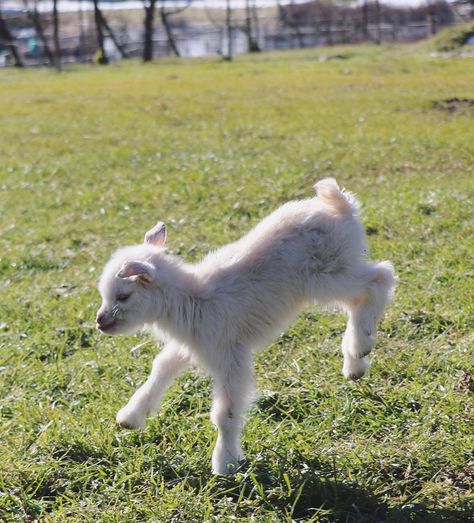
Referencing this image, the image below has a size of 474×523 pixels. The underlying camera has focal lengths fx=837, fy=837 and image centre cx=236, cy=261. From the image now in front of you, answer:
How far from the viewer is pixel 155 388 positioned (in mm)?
4469

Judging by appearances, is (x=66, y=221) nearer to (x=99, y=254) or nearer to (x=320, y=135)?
(x=99, y=254)

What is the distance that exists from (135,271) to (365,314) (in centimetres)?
132

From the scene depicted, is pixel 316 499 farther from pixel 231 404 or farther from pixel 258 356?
pixel 258 356

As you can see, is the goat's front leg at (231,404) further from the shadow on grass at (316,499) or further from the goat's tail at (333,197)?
the goat's tail at (333,197)

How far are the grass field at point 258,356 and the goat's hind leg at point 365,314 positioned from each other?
19cm

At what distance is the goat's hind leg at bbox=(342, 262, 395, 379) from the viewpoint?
456 centimetres

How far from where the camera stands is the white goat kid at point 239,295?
4.27m

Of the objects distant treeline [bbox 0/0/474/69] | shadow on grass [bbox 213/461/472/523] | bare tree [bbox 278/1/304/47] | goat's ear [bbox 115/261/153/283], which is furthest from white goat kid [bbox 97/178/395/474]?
bare tree [bbox 278/1/304/47]

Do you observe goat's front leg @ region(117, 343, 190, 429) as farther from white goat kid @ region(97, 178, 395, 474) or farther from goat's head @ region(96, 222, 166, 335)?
goat's head @ region(96, 222, 166, 335)

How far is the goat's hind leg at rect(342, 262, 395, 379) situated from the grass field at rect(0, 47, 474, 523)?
19cm

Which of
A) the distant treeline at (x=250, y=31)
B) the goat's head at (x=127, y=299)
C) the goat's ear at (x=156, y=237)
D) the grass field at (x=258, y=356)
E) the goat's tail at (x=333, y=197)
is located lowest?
the distant treeline at (x=250, y=31)

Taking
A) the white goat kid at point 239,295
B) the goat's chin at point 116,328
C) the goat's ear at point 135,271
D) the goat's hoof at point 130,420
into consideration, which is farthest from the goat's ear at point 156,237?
the goat's hoof at point 130,420

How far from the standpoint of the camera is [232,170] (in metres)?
10.9

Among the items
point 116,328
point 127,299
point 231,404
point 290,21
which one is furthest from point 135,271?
point 290,21
